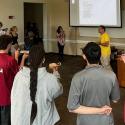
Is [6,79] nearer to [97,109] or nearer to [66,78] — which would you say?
[97,109]

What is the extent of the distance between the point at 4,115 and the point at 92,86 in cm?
150

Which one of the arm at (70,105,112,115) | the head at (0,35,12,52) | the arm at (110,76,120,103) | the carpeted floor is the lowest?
the carpeted floor

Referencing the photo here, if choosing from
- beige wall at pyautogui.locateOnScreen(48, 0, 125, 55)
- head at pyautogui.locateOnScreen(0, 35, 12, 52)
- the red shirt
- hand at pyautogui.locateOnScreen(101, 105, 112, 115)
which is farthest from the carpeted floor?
hand at pyautogui.locateOnScreen(101, 105, 112, 115)

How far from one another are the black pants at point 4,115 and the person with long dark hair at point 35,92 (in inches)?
36.6

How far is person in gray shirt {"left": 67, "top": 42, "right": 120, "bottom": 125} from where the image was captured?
2.52m

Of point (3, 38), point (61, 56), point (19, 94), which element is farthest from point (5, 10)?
point (19, 94)

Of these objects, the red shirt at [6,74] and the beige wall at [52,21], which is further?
the beige wall at [52,21]

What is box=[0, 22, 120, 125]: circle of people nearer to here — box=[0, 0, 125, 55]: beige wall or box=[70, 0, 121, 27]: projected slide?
box=[70, 0, 121, 27]: projected slide

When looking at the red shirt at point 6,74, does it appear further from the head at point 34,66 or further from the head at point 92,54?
the head at point 92,54

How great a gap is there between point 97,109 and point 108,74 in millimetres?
294

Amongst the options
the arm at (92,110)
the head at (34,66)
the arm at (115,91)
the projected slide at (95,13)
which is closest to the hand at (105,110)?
the arm at (92,110)

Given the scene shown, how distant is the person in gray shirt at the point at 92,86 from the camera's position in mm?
2521

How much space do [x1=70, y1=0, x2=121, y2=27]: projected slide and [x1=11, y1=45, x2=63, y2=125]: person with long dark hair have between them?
8397 millimetres

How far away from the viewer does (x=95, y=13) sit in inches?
448
